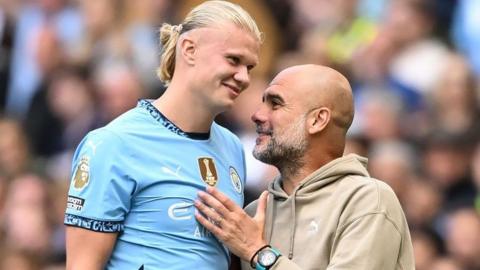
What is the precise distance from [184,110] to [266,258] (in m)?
0.62

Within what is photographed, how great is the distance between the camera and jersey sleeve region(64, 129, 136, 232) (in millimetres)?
4816

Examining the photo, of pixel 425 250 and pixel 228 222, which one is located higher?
pixel 228 222

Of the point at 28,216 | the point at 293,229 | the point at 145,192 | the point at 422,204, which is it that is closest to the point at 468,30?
the point at 422,204

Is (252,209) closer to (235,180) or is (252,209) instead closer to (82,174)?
(235,180)

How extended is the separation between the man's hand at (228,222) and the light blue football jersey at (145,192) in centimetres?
5

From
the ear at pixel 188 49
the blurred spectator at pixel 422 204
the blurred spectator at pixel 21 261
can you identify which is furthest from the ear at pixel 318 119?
the blurred spectator at pixel 21 261

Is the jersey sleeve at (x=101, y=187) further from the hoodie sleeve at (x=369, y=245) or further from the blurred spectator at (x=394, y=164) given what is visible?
the blurred spectator at (x=394, y=164)

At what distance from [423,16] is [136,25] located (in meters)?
2.45

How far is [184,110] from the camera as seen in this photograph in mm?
5039

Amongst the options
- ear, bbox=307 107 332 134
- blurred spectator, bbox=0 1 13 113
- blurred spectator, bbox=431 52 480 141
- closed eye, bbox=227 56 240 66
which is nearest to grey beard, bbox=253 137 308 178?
ear, bbox=307 107 332 134

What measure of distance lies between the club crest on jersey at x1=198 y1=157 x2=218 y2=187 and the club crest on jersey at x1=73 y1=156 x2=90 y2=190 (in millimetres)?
429

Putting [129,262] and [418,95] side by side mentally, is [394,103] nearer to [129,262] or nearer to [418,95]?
[418,95]

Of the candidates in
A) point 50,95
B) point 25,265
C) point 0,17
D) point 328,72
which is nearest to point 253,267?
point 328,72

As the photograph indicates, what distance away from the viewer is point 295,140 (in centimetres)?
521
